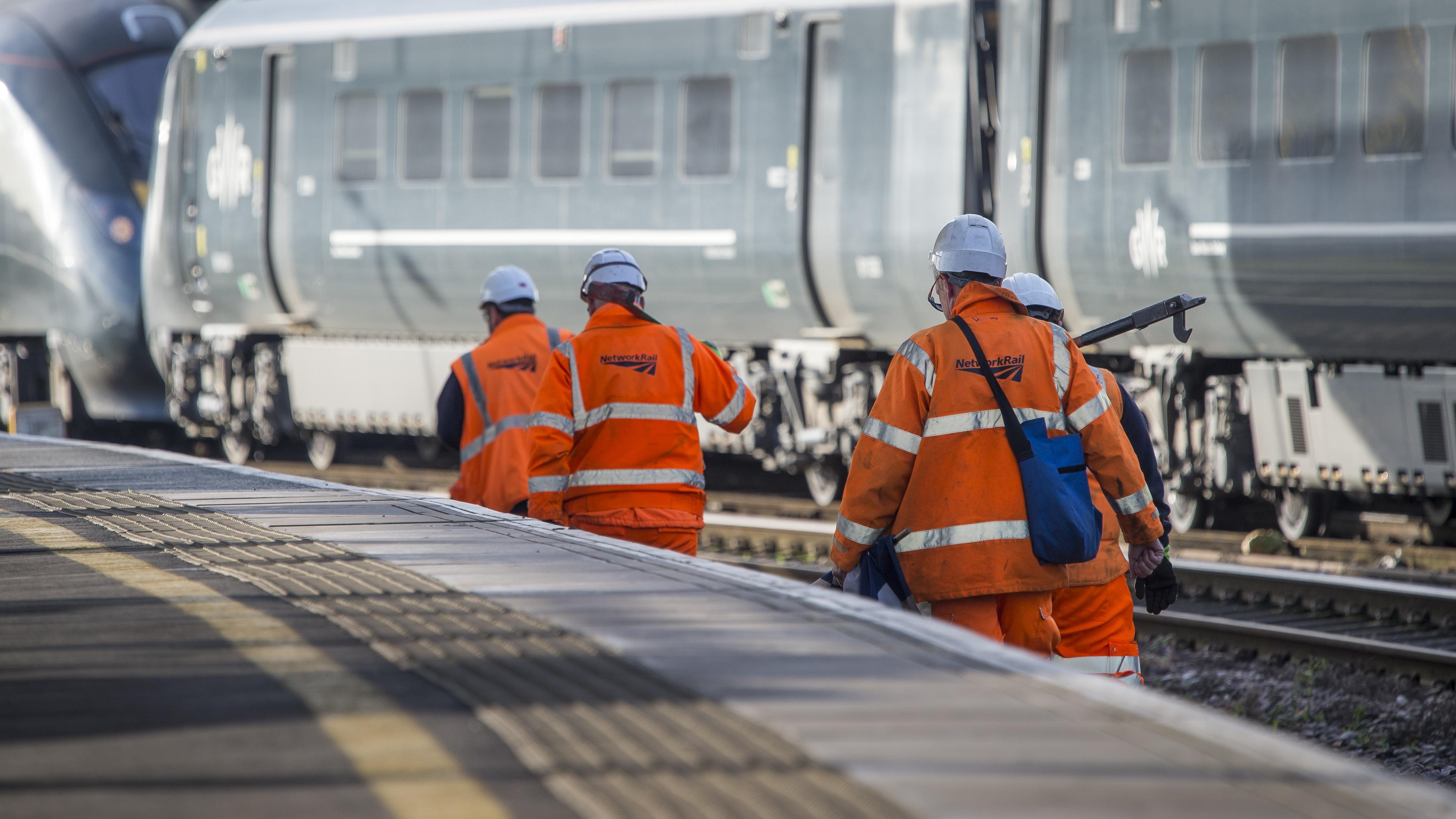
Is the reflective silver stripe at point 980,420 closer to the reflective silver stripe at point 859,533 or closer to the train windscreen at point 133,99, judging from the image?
the reflective silver stripe at point 859,533

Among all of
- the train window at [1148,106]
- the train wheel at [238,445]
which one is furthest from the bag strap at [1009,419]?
the train wheel at [238,445]

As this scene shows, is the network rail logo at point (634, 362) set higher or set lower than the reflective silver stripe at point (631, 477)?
higher

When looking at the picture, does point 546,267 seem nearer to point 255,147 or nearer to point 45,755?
point 255,147

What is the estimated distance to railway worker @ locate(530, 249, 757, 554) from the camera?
557 centimetres

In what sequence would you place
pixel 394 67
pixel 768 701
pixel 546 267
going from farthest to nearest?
1. pixel 394 67
2. pixel 546 267
3. pixel 768 701

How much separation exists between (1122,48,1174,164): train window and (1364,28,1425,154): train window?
1.22 meters

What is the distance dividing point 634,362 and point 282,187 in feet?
33.6

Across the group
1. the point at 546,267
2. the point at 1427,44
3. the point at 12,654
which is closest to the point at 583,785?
the point at 12,654

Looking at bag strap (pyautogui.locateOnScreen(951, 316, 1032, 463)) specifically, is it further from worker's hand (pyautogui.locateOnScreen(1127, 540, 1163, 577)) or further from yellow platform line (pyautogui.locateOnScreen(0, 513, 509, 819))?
yellow platform line (pyautogui.locateOnScreen(0, 513, 509, 819))

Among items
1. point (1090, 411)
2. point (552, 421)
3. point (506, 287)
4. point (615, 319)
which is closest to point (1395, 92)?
point (506, 287)

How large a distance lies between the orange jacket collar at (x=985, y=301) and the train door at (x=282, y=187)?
37.1ft

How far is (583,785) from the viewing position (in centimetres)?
254

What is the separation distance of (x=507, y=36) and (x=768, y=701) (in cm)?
1097

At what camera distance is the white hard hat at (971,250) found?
4.66m
